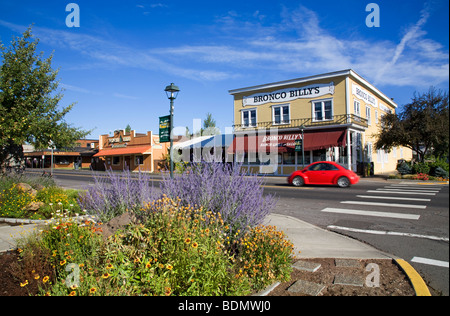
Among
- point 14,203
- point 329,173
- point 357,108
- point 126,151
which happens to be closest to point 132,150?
point 126,151

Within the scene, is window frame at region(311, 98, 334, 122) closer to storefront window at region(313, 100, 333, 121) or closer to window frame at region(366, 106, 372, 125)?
storefront window at region(313, 100, 333, 121)

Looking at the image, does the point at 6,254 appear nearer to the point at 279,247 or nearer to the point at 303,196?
the point at 279,247

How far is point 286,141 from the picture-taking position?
26922mm

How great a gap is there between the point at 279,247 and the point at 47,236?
3.17 meters

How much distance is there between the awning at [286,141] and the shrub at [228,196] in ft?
64.3

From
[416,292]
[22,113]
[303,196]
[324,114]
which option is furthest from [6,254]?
[324,114]

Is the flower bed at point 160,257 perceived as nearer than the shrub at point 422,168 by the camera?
Yes

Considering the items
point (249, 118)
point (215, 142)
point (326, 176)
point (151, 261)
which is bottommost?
point (151, 261)

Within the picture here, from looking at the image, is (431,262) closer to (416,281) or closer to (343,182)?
(416,281)

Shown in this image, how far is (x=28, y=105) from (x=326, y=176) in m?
14.9

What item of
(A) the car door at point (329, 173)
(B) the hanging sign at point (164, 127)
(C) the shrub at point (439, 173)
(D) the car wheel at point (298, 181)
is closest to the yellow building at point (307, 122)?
(C) the shrub at point (439, 173)

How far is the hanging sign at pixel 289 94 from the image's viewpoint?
26156mm

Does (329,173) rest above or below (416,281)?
above

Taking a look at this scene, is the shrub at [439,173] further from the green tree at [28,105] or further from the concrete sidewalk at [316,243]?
the green tree at [28,105]
